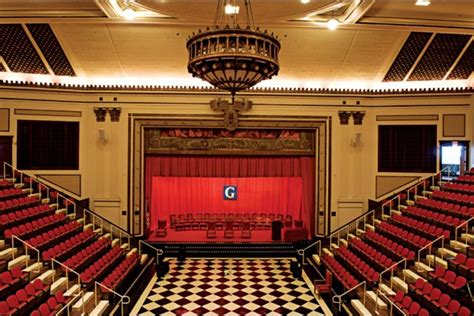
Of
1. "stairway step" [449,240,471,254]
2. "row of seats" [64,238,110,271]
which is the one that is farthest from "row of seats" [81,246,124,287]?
"stairway step" [449,240,471,254]

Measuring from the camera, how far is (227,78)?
17.3 feet

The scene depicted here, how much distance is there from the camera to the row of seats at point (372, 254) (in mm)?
8836

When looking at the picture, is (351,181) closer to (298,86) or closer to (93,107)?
(298,86)

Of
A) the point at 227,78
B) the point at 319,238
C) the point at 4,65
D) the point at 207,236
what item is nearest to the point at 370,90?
the point at 319,238

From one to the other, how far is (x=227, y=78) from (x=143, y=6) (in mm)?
3801

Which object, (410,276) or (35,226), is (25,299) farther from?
(410,276)

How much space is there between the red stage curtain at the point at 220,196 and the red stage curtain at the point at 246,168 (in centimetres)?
171

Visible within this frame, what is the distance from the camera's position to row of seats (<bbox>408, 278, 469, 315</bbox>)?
5.96 metres

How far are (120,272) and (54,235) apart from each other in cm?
186

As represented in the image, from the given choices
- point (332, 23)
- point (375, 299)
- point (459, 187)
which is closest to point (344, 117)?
point (459, 187)

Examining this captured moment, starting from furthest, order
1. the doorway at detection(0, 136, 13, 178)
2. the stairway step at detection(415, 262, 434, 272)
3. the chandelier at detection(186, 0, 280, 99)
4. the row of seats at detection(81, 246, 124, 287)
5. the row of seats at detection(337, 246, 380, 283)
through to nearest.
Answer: the doorway at detection(0, 136, 13, 178)
the row of seats at detection(337, 246, 380, 283)
the row of seats at detection(81, 246, 124, 287)
the stairway step at detection(415, 262, 434, 272)
the chandelier at detection(186, 0, 280, 99)

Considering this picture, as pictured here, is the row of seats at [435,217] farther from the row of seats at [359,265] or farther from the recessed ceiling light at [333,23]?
the recessed ceiling light at [333,23]

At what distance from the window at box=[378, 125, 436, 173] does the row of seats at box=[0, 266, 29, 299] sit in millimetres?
10215

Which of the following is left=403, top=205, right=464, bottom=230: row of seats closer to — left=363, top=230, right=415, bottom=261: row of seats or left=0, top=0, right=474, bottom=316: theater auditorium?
left=0, top=0, right=474, bottom=316: theater auditorium
